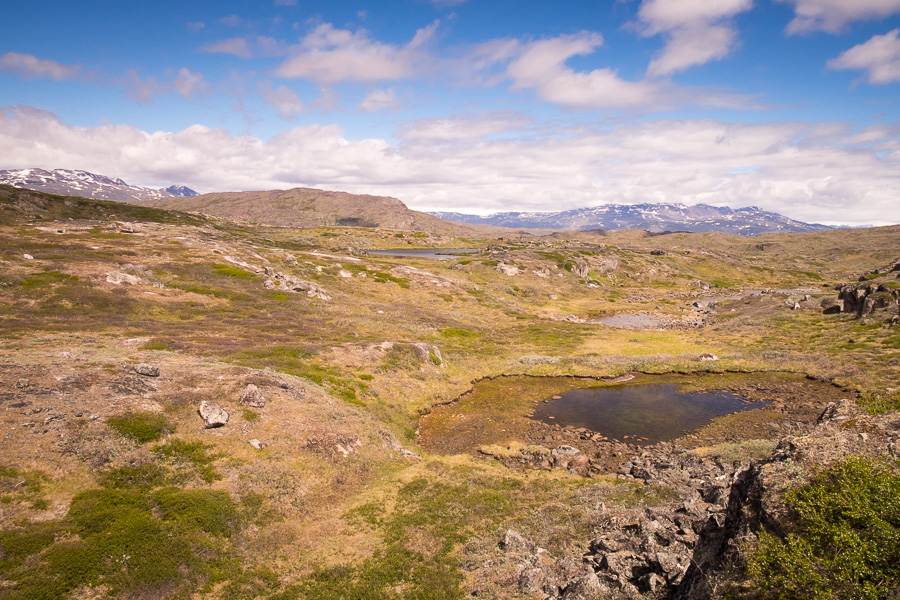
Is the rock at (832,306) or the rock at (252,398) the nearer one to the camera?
the rock at (252,398)

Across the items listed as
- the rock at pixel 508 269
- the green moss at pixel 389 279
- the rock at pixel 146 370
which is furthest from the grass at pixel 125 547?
the rock at pixel 508 269

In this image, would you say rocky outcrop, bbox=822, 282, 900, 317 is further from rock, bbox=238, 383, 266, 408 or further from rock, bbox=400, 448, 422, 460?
rock, bbox=238, 383, 266, 408

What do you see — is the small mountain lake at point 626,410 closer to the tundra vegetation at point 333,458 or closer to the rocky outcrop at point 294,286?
the tundra vegetation at point 333,458

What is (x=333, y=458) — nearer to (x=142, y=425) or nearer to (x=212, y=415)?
(x=212, y=415)

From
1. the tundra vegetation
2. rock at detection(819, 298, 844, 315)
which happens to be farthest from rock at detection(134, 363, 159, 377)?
rock at detection(819, 298, 844, 315)

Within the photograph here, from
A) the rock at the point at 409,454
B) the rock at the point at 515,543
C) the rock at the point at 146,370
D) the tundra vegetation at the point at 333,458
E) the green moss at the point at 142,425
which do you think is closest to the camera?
the tundra vegetation at the point at 333,458

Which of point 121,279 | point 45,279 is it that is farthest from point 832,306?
point 45,279

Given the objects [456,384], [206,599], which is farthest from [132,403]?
[456,384]
